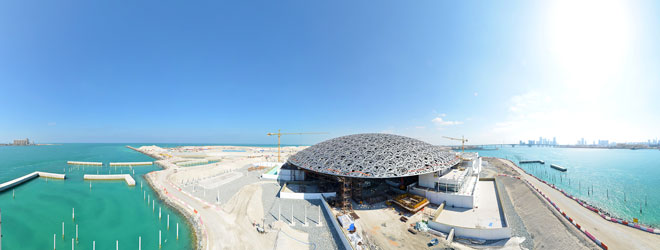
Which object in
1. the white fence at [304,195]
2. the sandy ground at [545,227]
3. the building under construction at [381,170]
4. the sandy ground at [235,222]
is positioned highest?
the building under construction at [381,170]

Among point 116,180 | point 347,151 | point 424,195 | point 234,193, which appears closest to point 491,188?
point 424,195

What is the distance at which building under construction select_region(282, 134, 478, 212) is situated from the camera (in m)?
31.5

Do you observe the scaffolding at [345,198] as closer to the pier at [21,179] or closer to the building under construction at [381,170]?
the building under construction at [381,170]

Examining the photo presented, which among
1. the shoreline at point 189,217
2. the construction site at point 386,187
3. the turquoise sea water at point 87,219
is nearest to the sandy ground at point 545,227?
the construction site at point 386,187

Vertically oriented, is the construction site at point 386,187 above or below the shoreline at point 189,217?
above

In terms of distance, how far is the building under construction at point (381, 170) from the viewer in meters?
31.5

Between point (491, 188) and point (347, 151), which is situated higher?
point (347, 151)

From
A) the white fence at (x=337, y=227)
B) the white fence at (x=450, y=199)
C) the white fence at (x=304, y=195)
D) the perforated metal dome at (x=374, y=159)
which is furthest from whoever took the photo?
the white fence at (x=304, y=195)

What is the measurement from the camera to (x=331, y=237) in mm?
22594

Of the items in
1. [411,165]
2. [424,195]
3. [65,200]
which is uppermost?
[411,165]

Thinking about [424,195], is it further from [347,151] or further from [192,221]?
[192,221]

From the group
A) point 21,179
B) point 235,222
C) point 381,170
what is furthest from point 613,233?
point 21,179

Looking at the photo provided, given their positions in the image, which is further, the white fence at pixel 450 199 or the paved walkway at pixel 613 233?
the white fence at pixel 450 199

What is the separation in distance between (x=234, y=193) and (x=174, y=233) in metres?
10.8
